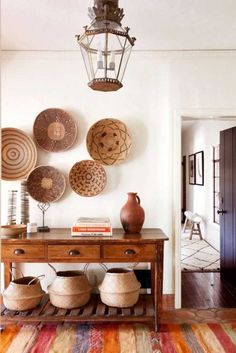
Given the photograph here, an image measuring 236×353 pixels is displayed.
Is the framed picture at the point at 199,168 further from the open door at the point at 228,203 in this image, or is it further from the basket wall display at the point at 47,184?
the basket wall display at the point at 47,184

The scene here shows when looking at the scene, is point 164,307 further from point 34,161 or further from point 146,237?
point 34,161

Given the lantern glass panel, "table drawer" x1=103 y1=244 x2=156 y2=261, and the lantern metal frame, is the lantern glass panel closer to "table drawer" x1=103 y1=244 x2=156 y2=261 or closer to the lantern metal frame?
the lantern metal frame

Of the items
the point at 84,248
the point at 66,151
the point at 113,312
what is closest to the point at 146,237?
the point at 84,248

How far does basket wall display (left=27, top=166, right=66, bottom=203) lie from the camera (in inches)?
124

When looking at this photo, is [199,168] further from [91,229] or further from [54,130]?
[91,229]

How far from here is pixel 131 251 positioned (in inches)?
103

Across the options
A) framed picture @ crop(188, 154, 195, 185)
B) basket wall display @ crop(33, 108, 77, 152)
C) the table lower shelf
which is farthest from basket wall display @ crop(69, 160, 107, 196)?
framed picture @ crop(188, 154, 195, 185)

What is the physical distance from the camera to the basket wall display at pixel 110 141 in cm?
319

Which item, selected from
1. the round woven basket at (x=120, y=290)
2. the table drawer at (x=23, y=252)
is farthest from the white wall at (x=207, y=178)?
the table drawer at (x=23, y=252)

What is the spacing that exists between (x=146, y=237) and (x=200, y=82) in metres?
1.62

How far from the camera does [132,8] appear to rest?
2.39 metres

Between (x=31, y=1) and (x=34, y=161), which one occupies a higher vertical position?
(x=31, y=1)

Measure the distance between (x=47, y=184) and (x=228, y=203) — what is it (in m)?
2.39

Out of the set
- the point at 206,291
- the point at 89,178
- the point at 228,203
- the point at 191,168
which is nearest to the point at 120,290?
the point at 89,178
